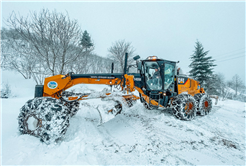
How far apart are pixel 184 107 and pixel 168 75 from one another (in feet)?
4.60

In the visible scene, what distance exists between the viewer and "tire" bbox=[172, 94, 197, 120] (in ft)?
14.8

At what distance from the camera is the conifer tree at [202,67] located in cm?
1936

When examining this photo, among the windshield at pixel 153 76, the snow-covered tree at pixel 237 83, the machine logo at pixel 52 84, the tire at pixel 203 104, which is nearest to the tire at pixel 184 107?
Answer: the tire at pixel 203 104

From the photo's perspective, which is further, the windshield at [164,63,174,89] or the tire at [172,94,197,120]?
the windshield at [164,63,174,89]

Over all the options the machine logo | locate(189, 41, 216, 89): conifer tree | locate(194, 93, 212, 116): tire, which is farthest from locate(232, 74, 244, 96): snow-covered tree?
the machine logo

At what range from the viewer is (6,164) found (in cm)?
188

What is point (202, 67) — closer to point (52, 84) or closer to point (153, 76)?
point (153, 76)

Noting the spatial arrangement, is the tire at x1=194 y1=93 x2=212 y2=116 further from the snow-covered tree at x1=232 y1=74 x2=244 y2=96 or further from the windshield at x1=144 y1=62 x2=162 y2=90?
the snow-covered tree at x1=232 y1=74 x2=244 y2=96

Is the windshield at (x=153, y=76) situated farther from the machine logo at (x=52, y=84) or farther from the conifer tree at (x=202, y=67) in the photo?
the conifer tree at (x=202, y=67)

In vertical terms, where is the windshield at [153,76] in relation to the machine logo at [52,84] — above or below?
above

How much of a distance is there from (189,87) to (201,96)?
639 mm

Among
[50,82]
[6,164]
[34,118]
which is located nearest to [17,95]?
[50,82]

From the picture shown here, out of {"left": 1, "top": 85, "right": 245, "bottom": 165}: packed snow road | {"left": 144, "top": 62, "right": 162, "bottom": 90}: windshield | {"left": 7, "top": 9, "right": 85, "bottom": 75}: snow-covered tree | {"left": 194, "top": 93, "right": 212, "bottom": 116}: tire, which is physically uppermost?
{"left": 7, "top": 9, "right": 85, "bottom": 75}: snow-covered tree

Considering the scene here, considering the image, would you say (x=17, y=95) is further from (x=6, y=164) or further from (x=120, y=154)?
(x=120, y=154)
